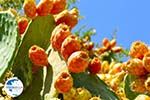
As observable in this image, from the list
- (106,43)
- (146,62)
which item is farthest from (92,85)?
(106,43)

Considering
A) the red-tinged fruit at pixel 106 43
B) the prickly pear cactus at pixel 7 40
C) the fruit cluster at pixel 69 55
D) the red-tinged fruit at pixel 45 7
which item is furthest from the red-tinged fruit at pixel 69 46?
the red-tinged fruit at pixel 106 43

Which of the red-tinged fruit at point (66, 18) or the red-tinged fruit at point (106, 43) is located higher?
A: the red-tinged fruit at point (106, 43)

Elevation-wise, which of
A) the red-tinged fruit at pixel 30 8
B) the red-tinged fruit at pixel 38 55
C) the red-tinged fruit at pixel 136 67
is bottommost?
the red-tinged fruit at pixel 136 67

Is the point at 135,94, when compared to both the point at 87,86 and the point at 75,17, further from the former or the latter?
the point at 75,17

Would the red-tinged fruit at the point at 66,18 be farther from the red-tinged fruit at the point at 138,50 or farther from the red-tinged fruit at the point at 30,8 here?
the red-tinged fruit at the point at 138,50

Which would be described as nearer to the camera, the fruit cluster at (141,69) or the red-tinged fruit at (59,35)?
the fruit cluster at (141,69)

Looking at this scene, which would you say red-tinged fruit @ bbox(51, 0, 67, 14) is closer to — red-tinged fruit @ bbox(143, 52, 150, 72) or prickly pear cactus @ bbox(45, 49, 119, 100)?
prickly pear cactus @ bbox(45, 49, 119, 100)

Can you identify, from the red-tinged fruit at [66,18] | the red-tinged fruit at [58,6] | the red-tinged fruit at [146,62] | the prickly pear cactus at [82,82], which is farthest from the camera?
the red-tinged fruit at [58,6]
